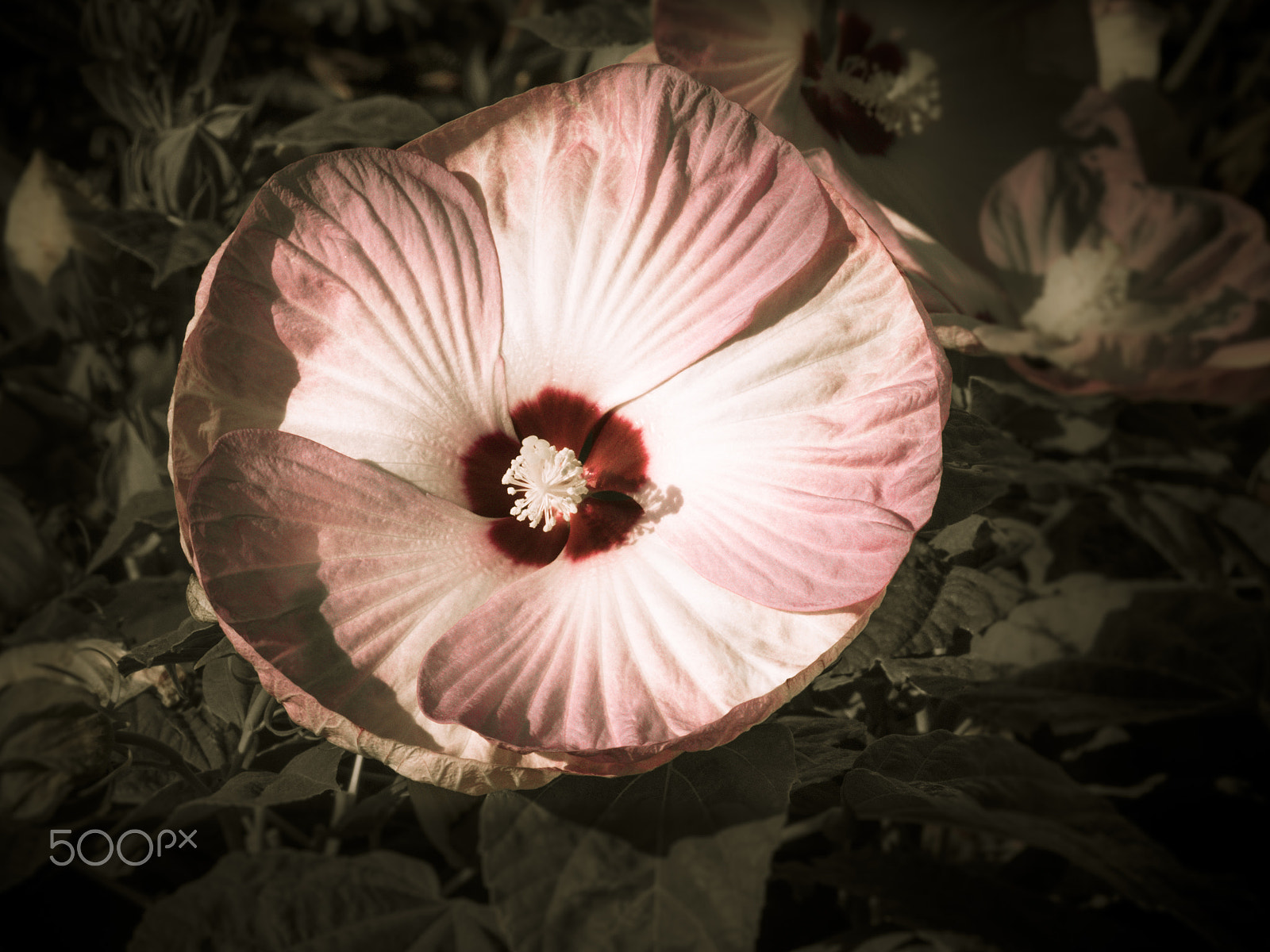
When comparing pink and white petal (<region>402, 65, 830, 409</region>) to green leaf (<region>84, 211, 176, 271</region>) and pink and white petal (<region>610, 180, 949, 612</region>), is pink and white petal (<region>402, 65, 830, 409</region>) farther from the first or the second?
green leaf (<region>84, 211, 176, 271</region>)

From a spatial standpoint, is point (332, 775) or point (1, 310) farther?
point (1, 310)

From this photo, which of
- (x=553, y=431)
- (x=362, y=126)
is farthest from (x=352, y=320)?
(x=362, y=126)

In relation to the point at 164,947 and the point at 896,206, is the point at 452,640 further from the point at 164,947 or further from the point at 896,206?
the point at 896,206

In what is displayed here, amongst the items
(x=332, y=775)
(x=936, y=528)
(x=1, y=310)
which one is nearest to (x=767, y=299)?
(x=936, y=528)

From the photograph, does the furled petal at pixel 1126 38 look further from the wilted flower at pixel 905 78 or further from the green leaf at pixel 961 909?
the green leaf at pixel 961 909

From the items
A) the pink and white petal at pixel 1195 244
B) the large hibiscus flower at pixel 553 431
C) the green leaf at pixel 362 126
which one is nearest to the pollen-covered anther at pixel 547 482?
the large hibiscus flower at pixel 553 431

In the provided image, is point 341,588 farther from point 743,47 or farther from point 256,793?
point 743,47
